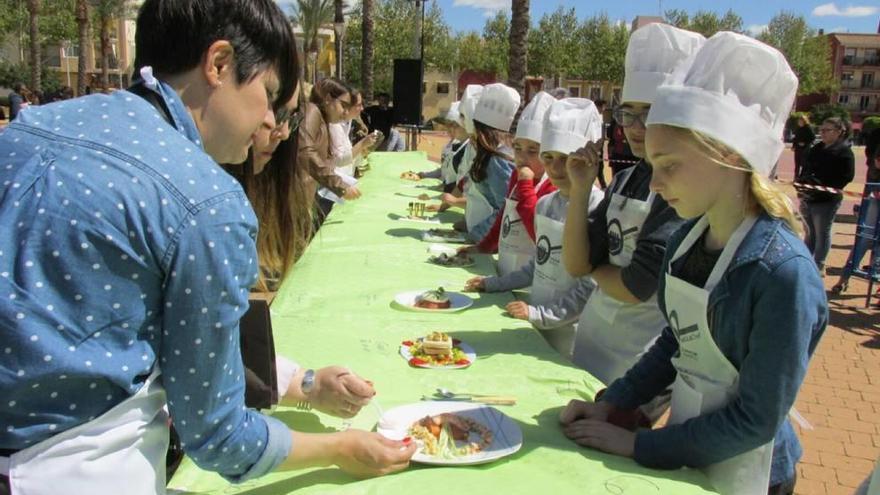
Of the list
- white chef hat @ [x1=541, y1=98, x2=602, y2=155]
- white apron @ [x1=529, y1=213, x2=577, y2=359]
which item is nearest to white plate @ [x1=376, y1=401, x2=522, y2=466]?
white apron @ [x1=529, y1=213, x2=577, y2=359]

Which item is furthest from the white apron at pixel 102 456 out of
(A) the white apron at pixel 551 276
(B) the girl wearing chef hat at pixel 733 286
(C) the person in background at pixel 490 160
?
(C) the person in background at pixel 490 160

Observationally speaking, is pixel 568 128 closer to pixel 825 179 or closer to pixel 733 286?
pixel 733 286

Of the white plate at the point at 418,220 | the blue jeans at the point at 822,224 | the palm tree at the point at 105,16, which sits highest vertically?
the palm tree at the point at 105,16

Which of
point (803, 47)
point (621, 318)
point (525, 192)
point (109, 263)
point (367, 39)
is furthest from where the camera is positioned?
point (803, 47)

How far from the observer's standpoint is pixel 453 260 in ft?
11.1

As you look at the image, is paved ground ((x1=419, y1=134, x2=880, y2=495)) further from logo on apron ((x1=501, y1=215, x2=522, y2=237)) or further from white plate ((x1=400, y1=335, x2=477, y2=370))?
logo on apron ((x1=501, y1=215, x2=522, y2=237))

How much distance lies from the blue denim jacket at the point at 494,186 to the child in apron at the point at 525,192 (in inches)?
18.3

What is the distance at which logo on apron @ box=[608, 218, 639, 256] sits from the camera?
221 centimetres

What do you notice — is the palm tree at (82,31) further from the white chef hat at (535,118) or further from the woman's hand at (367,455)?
the woman's hand at (367,455)

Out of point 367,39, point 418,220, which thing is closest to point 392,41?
point 367,39

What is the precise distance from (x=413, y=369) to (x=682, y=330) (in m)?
0.79

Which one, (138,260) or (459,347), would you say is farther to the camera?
(459,347)

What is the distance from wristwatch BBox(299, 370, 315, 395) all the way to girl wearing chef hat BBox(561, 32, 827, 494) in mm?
603

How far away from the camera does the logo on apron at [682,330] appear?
4.71 feet
